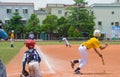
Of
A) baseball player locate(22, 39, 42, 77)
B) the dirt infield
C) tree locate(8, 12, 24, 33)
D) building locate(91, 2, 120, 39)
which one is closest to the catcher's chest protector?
baseball player locate(22, 39, 42, 77)

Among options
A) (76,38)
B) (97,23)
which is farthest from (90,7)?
(76,38)

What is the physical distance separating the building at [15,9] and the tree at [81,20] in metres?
14.0

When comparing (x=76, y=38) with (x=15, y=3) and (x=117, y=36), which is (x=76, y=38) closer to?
(x=117, y=36)

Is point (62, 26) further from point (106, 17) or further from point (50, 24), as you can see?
point (106, 17)

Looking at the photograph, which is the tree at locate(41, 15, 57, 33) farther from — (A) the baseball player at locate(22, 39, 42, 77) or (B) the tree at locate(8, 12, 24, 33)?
(A) the baseball player at locate(22, 39, 42, 77)

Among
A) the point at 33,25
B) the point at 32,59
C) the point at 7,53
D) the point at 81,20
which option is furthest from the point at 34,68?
the point at 33,25

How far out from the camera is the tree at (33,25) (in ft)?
315

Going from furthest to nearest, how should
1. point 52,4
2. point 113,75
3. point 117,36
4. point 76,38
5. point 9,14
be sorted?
point 52,4 → point 9,14 → point 117,36 → point 76,38 → point 113,75

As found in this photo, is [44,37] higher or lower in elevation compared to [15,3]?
lower

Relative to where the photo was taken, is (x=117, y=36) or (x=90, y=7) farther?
(x=90, y=7)

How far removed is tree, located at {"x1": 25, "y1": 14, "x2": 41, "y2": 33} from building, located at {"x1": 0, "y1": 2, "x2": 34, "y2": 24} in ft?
27.6

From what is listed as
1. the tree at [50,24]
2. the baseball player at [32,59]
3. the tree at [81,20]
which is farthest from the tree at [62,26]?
the baseball player at [32,59]

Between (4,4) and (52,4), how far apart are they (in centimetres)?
1475

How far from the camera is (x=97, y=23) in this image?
107 meters
